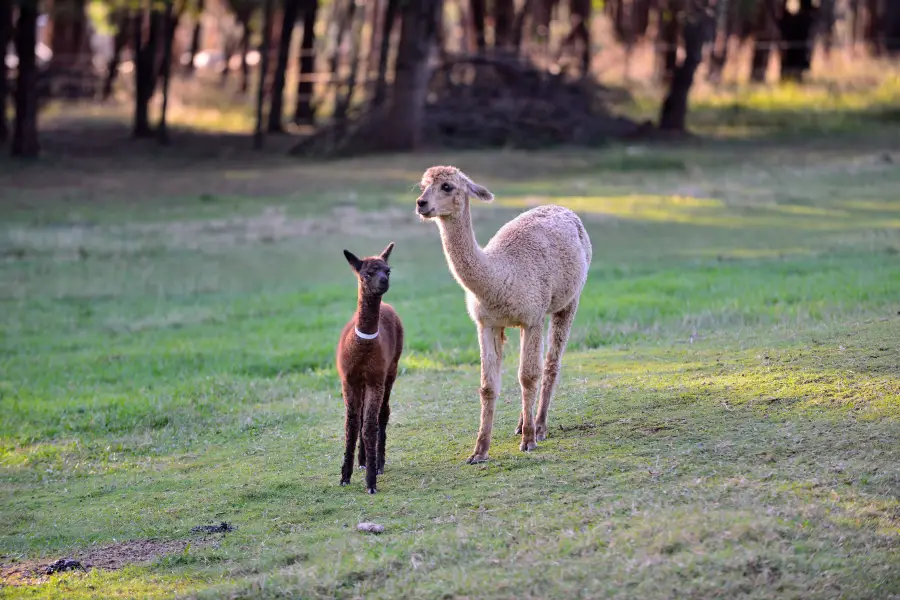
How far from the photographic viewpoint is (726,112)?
39031 millimetres

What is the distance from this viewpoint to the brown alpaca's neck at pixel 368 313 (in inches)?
297

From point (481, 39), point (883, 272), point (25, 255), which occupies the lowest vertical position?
point (25, 255)

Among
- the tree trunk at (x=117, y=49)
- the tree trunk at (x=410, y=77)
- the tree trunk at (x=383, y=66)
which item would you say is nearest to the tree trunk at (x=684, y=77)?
the tree trunk at (x=410, y=77)

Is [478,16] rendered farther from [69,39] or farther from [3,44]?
[69,39]

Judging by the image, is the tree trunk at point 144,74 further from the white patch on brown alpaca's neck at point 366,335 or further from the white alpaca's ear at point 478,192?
the white patch on brown alpaca's neck at point 366,335

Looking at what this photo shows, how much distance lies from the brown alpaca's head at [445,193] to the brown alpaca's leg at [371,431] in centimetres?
119

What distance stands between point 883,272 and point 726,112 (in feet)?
83.8

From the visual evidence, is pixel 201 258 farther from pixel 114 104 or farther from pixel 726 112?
pixel 114 104

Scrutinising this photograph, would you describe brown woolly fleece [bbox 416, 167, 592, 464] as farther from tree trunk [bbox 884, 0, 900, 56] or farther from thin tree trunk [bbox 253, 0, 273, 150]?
tree trunk [bbox 884, 0, 900, 56]

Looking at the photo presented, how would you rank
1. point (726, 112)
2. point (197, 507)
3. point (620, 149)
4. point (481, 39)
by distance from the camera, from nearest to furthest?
point (197, 507), point (620, 149), point (726, 112), point (481, 39)

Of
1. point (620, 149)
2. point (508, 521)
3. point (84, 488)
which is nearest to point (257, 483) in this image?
point (84, 488)

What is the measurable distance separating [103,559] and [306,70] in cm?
3542

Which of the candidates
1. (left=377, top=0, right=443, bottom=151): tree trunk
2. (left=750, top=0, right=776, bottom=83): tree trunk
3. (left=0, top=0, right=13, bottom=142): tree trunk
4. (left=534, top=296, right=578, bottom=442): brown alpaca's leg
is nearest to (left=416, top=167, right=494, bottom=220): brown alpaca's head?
(left=534, top=296, right=578, bottom=442): brown alpaca's leg

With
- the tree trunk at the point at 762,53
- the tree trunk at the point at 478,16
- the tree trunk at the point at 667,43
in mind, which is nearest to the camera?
the tree trunk at the point at 667,43
